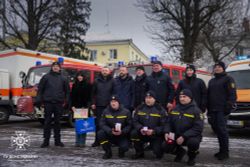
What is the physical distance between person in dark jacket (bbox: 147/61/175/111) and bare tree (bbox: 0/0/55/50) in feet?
66.9

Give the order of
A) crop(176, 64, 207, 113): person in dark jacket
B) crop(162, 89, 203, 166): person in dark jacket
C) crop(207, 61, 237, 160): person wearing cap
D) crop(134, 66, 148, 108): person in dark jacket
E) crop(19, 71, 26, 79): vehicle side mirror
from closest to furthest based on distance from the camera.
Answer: crop(162, 89, 203, 166): person in dark jacket → crop(207, 61, 237, 160): person wearing cap → crop(176, 64, 207, 113): person in dark jacket → crop(134, 66, 148, 108): person in dark jacket → crop(19, 71, 26, 79): vehicle side mirror

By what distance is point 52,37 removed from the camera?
28609mm

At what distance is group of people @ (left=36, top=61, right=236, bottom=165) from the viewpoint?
647 cm

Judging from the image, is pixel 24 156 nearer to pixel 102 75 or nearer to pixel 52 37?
pixel 102 75

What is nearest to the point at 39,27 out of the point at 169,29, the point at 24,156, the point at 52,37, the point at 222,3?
the point at 52,37

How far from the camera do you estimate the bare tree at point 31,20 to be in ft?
87.6

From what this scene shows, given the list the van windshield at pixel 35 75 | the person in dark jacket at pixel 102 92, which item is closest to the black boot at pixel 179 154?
the person in dark jacket at pixel 102 92

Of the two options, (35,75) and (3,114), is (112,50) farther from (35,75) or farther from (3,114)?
(35,75)

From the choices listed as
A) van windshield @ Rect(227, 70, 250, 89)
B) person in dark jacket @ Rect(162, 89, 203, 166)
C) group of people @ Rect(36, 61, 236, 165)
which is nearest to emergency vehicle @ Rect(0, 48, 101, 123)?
group of people @ Rect(36, 61, 236, 165)

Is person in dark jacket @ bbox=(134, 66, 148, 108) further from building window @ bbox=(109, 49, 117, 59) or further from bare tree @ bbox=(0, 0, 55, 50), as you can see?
building window @ bbox=(109, 49, 117, 59)

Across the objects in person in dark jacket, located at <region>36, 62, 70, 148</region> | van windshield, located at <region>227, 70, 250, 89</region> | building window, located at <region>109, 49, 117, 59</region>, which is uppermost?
building window, located at <region>109, 49, 117, 59</region>

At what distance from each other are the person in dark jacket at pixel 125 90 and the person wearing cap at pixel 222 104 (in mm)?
1738

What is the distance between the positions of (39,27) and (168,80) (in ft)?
69.6

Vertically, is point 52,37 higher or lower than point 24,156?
higher
